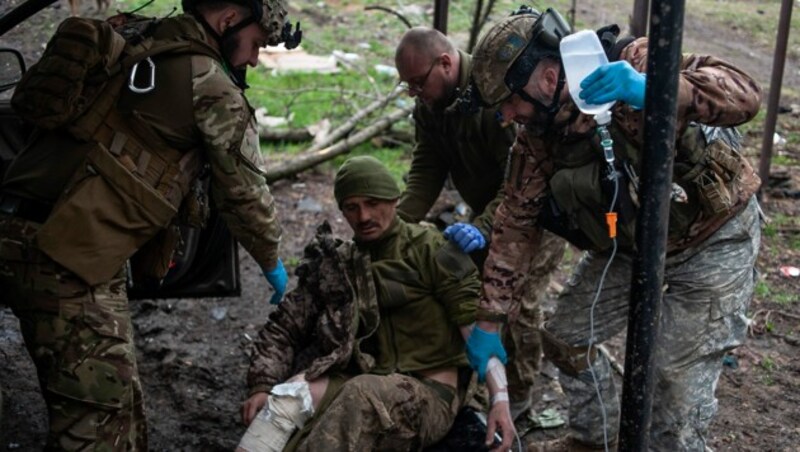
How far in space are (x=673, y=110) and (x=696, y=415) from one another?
1621mm

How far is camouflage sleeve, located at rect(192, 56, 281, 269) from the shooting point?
10.8ft

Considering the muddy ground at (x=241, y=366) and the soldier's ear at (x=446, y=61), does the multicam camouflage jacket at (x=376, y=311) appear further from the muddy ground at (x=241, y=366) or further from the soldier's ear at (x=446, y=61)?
the soldier's ear at (x=446, y=61)

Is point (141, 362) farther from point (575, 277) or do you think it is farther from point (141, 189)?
point (575, 277)

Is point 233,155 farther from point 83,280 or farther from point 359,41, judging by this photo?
point 359,41

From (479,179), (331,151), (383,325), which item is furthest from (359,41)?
(383,325)

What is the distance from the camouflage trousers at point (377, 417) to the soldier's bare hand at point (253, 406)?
0.75ft

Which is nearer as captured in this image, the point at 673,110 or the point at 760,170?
the point at 673,110

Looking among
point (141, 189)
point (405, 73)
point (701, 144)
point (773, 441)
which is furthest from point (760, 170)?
point (141, 189)

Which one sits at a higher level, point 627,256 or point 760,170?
point 627,256

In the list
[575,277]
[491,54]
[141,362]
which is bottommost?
[141,362]

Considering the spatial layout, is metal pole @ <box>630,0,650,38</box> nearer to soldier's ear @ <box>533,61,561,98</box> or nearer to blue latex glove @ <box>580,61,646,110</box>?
soldier's ear @ <box>533,61,561,98</box>

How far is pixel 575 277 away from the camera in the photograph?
3879 millimetres

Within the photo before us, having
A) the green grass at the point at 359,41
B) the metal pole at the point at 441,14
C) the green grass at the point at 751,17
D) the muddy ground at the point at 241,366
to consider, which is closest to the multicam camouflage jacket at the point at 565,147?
the muddy ground at the point at 241,366

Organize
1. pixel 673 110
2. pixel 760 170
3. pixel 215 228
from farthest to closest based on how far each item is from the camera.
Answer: pixel 760 170, pixel 215 228, pixel 673 110
